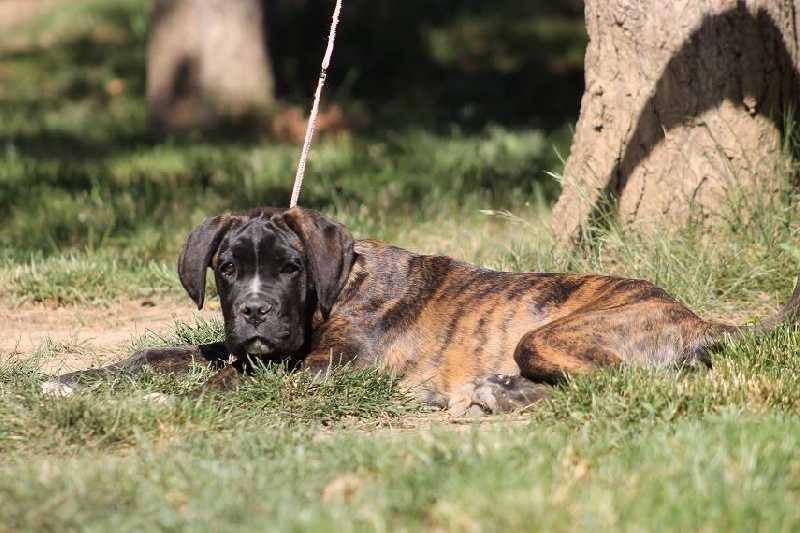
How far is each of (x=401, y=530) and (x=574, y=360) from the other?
2.11 metres

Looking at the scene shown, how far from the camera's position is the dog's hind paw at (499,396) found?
5648 millimetres

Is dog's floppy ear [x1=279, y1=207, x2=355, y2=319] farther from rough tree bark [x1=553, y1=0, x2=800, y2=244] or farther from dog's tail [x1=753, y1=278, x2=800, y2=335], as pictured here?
rough tree bark [x1=553, y1=0, x2=800, y2=244]

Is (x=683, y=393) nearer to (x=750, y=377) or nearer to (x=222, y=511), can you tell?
(x=750, y=377)

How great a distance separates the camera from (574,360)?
5.67 m

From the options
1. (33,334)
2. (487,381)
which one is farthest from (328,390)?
(33,334)

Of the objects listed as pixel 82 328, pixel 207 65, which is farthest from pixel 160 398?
pixel 207 65

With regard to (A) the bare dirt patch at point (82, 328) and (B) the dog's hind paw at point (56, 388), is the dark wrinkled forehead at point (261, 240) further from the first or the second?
(A) the bare dirt patch at point (82, 328)

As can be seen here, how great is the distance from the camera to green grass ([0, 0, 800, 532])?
3.92 metres

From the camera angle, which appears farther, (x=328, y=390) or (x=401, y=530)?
(x=328, y=390)

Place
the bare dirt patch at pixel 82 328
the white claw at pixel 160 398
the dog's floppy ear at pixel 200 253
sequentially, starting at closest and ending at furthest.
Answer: the white claw at pixel 160 398 < the dog's floppy ear at pixel 200 253 < the bare dirt patch at pixel 82 328

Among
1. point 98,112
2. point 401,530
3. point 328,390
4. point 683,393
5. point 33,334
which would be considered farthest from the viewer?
point 98,112

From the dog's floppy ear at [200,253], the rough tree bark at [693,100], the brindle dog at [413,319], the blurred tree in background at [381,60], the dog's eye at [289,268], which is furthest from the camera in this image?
the blurred tree in background at [381,60]

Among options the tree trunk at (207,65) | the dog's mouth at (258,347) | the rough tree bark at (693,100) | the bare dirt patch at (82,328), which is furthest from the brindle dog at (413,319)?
the tree trunk at (207,65)

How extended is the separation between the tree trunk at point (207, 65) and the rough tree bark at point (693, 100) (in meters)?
6.72
